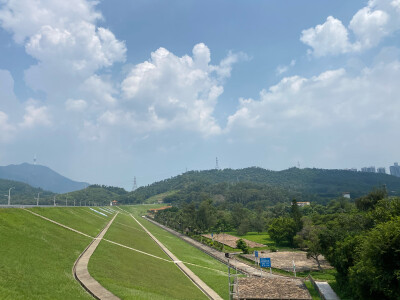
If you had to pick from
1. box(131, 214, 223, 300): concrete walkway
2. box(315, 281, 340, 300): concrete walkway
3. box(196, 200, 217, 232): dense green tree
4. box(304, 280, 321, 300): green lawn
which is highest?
box(196, 200, 217, 232): dense green tree

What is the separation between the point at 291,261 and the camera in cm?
6128

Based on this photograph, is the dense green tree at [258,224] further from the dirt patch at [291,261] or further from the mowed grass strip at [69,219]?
the mowed grass strip at [69,219]

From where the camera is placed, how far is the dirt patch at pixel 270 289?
100 feet

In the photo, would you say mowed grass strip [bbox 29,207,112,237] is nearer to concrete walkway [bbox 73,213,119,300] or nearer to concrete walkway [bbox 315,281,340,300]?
concrete walkway [bbox 73,213,119,300]

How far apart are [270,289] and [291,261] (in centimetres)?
3231

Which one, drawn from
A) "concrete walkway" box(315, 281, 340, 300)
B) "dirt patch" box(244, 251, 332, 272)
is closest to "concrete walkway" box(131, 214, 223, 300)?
"concrete walkway" box(315, 281, 340, 300)

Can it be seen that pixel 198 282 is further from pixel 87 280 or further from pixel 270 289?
pixel 87 280

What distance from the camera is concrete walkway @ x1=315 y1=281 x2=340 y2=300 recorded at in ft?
115

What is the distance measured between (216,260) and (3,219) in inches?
1720

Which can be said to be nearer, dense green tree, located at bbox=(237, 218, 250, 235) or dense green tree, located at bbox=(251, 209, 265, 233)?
dense green tree, located at bbox=(237, 218, 250, 235)

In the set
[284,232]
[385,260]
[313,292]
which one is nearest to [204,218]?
[284,232]

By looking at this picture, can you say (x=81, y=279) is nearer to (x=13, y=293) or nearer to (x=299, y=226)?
(x=13, y=293)

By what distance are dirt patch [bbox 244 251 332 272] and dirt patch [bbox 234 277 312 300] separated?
59.7 feet

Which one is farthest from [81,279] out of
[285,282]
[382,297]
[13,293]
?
[382,297]
